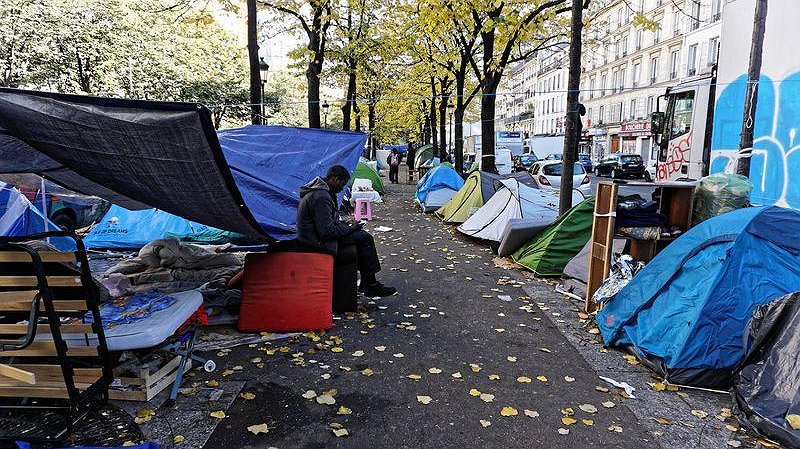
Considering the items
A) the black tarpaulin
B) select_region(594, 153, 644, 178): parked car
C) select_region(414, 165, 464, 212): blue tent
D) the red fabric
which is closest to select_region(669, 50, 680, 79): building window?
select_region(594, 153, 644, 178): parked car

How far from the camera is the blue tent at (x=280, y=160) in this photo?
7.37 m

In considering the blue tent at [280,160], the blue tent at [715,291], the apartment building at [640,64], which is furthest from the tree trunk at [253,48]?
the apartment building at [640,64]

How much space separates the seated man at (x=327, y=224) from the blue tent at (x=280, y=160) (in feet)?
3.13

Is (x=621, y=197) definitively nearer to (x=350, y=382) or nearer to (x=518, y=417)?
(x=518, y=417)

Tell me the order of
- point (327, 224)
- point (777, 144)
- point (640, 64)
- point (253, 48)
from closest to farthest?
point (327, 224)
point (777, 144)
point (253, 48)
point (640, 64)

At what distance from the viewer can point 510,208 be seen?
9.85 metres

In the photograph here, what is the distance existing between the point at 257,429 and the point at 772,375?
11.2 feet

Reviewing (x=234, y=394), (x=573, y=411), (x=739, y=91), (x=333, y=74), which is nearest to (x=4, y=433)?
(x=234, y=394)

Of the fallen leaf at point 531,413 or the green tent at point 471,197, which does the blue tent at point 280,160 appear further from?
the fallen leaf at point 531,413

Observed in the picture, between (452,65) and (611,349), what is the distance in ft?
53.3

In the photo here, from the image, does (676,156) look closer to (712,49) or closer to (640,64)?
(712,49)

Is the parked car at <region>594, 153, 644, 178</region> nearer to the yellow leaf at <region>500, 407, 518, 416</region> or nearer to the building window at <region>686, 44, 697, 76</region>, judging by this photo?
the building window at <region>686, 44, 697, 76</region>

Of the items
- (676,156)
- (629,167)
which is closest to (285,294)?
(676,156)

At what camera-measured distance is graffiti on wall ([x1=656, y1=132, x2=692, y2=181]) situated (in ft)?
40.5
